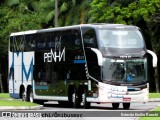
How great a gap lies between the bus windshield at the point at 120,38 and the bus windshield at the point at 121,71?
0.74 m

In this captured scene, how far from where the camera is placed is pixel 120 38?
30750 mm

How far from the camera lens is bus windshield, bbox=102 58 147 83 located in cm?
3017

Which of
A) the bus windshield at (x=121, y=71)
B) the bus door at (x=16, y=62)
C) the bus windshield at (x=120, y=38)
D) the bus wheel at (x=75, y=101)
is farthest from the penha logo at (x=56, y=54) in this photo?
the bus windshield at (x=121, y=71)

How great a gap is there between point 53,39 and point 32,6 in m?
34.5

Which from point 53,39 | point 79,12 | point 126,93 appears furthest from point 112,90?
point 79,12

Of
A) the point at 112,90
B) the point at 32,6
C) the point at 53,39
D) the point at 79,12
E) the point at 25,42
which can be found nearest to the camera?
the point at 112,90

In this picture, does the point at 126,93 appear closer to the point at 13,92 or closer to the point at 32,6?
the point at 13,92

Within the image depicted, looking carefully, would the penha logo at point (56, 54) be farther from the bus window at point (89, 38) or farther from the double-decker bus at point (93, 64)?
the bus window at point (89, 38)

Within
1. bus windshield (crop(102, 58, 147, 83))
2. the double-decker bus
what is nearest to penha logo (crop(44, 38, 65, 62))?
the double-decker bus

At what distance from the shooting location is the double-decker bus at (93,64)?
30.2 m

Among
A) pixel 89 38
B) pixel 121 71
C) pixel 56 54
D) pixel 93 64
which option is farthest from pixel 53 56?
pixel 121 71

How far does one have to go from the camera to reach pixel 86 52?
31000mm

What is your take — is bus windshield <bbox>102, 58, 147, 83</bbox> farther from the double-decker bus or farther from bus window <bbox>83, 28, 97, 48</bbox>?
bus window <bbox>83, 28, 97, 48</bbox>

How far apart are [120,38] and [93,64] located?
5.67 feet
